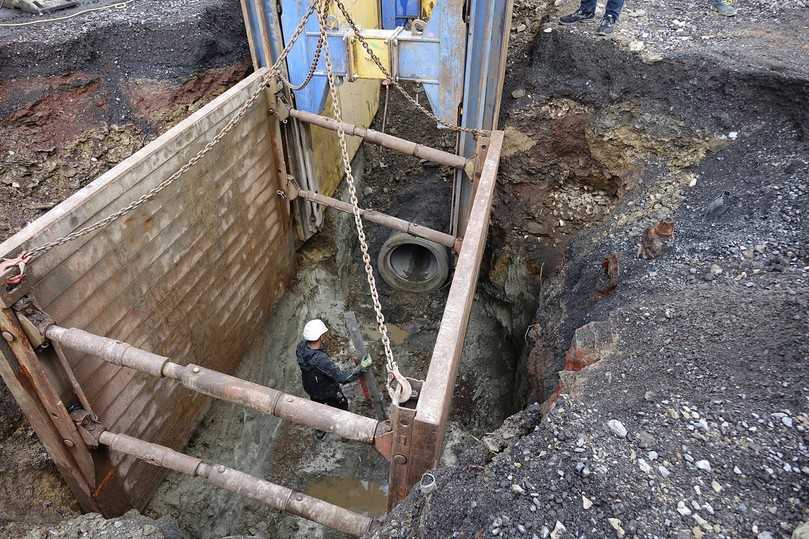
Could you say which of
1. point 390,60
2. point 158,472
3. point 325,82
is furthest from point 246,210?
point 158,472

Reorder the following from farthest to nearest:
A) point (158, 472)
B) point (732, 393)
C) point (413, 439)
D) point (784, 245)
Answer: point (158, 472), point (784, 245), point (732, 393), point (413, 439)

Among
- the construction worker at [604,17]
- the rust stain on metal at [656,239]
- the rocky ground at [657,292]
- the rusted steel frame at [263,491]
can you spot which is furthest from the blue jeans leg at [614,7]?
the rusted steel frame at [263,491]

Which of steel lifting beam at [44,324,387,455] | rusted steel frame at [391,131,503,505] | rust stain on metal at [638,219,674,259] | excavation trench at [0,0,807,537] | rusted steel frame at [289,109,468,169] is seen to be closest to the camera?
rusted steel frame at [391,131,503,505]

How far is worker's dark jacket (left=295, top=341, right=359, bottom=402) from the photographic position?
15.0ft

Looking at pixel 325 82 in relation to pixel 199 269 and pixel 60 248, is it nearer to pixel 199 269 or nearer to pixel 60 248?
pixel 199 269

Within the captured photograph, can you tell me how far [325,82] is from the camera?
17.1ft

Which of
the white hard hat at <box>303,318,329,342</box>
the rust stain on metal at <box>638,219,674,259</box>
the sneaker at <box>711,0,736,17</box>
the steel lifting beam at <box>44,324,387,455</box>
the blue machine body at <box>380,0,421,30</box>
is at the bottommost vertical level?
the white hard hat at <box>303,318,329,342</box>

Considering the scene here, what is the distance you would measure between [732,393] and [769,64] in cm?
376

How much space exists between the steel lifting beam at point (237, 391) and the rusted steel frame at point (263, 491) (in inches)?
22.8

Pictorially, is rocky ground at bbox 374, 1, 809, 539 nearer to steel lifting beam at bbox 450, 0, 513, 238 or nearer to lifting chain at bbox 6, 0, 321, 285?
steel lifting beam at bbox 450, 0, 513, 238

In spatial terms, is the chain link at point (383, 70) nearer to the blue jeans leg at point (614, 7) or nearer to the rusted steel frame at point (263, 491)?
the blue jeans leg at point (614, 7)

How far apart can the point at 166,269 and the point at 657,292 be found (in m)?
3.64

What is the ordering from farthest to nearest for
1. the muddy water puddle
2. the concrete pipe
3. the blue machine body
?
the blue machine body
the concrete pipe
the muddy water puddle

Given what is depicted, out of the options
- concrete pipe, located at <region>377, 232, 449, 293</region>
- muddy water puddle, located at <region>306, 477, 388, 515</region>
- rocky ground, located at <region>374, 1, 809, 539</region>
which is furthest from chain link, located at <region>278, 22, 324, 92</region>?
muddy water puddle, located at <region>306, 477, 388, 515</region>
